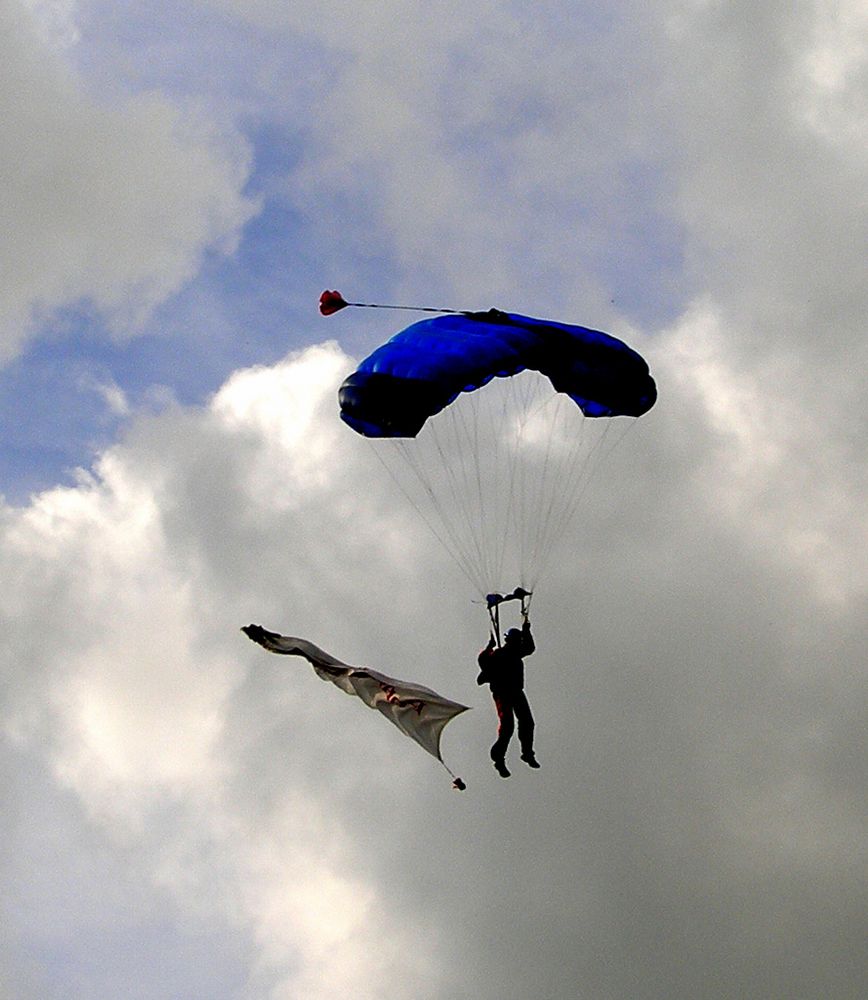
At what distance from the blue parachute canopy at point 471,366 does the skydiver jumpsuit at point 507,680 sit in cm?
462

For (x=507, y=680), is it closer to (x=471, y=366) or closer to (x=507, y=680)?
(x=507, y=680)

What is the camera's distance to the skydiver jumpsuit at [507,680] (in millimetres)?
24234

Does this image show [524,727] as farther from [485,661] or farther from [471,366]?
[471,366]

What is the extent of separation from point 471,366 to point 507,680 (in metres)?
5.76

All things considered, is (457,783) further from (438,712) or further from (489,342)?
(489,342)

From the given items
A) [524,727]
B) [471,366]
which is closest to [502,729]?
[524,727]

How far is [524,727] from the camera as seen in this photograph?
80.7 feet

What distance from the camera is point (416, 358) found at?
2511 centimetres

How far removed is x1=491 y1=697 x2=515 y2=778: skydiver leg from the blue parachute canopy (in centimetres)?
543

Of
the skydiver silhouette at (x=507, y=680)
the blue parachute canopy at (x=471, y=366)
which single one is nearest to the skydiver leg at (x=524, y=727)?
the skydiver silhouette at (x=507, y=680)

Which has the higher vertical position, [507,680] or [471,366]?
[471,366]

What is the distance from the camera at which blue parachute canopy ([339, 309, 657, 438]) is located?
25.0 meters

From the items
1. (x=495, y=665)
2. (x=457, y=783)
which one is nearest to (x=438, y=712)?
(x=495, y=665)

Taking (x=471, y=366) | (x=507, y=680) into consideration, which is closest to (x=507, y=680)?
(x=507, y=680)
